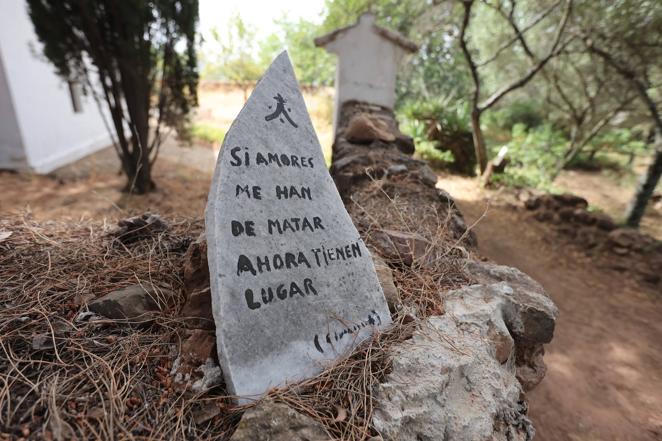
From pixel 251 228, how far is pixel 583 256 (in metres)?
5.56

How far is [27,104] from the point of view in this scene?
20.7 ft

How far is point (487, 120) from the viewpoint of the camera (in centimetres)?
1506

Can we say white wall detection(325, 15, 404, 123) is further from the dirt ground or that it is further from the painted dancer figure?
the painted dancer figure

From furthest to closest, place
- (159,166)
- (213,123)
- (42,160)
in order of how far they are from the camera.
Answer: (213,123) → (159,166) → (42,160)

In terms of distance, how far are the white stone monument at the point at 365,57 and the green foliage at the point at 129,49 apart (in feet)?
8.33

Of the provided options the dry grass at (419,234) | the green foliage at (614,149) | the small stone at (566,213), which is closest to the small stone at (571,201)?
the small stone at (566,213)

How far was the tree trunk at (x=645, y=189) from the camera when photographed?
18.1ft

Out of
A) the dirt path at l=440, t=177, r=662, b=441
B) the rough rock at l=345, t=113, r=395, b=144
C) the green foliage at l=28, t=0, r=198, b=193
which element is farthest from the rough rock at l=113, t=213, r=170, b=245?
the green foliage at l=28, t=0, r=198, b=193

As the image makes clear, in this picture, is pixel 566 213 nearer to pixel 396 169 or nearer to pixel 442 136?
pixel 442 136

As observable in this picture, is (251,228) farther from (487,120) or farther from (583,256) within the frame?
(487,120)

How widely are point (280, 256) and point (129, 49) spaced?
223 inches

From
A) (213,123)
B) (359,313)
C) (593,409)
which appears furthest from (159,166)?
(593,409)

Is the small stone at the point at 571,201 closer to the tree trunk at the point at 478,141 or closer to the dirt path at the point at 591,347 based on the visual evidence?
the dirt path at the point at 591,347

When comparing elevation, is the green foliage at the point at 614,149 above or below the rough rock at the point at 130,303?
below
